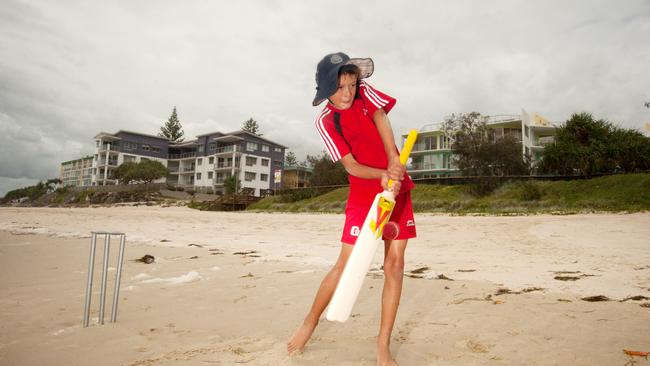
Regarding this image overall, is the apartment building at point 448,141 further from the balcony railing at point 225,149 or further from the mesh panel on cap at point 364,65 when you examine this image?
the mesh panel on cap at point 364,65

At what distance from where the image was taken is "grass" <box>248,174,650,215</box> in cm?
1789

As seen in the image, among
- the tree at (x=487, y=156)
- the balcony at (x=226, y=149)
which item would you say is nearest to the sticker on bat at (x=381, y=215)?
the tree at (x=487, y=156)

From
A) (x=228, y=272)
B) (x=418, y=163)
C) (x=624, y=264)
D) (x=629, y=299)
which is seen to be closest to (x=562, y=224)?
(x=624, y=264)

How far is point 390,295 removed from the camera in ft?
7.70

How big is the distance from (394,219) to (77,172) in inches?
4587

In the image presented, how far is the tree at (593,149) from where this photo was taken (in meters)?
27.2

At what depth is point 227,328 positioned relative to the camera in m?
2.96

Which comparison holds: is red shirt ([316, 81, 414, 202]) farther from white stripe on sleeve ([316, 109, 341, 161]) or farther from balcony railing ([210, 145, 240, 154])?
balcony railing ([210, 145, 240, 154])

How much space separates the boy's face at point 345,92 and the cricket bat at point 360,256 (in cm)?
55

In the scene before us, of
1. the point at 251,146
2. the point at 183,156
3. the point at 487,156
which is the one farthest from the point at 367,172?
the point at 183,156

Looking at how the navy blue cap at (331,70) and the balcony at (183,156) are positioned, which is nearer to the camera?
the navy blue cap at (331,70)

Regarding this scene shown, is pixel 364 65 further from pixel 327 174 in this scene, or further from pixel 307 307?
pixel 327 174

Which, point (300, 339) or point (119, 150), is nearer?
point (300, 339)

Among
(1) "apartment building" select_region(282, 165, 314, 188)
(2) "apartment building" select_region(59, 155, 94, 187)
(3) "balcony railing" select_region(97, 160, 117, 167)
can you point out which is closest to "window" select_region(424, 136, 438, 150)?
(1) "apartment building" select_region(282, 165, 314, 188)
